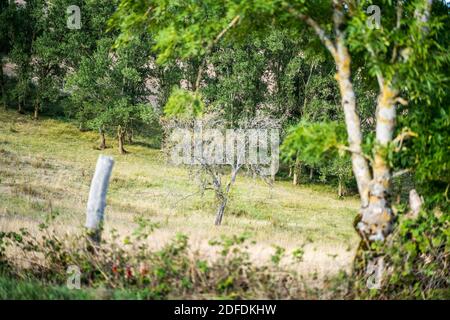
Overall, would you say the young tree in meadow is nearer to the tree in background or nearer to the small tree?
the small tree

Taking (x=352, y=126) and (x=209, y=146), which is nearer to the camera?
(x=352, y=126)

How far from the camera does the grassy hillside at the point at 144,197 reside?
21203 mm

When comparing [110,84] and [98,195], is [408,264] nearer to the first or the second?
[98,195]

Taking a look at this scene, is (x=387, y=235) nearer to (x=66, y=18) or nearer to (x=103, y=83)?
(x=103, y=83)

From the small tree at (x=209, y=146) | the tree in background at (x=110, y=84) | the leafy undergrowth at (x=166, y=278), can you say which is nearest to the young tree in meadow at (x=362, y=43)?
the leafy undergrowth at (x=166, y=278)

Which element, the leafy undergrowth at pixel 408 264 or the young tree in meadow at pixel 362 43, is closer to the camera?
the leafy undergrowth at pixel 408 264

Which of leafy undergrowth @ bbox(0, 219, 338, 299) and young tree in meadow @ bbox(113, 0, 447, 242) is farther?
Result: young tree in meadow @ bbox(113, 0, 447, 242)

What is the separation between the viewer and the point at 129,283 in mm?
8039

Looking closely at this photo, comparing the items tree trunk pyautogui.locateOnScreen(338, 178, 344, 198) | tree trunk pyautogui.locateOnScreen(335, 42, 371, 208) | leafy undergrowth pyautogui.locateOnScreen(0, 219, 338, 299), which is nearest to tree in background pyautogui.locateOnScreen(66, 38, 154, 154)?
tree trunk pyautogui.locateOnScreen(338, 178, 344, 198)

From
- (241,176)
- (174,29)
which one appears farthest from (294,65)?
(174,29)

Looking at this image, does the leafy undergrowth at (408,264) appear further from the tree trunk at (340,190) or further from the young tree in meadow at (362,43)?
the tree trunk at (340,190)

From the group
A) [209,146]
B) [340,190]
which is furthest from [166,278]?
[340,190]

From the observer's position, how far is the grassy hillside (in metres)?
21.2

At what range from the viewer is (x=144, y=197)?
31562mm
